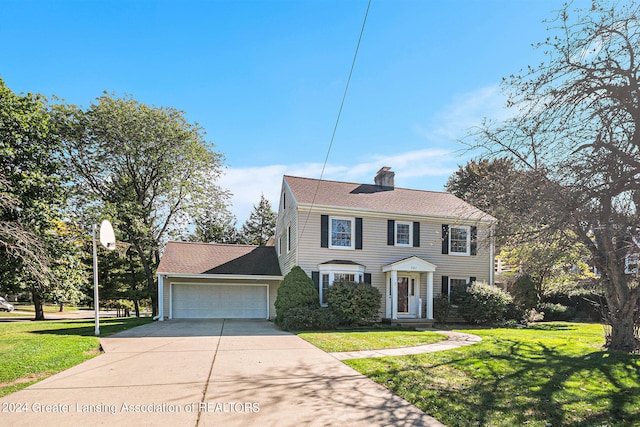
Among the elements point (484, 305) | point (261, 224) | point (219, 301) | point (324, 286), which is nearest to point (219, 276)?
point (219, 301)

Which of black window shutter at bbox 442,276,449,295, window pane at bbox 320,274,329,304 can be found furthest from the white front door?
window pane at bbox 320,274,329,304

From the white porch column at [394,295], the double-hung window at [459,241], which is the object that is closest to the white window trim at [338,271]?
the white porch column at [394,295]

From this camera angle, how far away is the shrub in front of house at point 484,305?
50.8 feet

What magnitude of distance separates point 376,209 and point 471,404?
40.1 feet

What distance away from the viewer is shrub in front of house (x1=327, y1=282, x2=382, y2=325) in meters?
13.9

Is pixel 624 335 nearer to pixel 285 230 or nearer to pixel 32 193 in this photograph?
pixel 285 230

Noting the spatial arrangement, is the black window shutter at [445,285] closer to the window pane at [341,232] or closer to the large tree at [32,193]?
the window pane at [341,232]

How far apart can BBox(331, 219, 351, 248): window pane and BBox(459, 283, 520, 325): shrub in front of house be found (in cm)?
556

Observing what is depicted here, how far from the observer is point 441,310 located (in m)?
16.2

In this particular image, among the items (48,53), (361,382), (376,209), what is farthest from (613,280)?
(48,53)

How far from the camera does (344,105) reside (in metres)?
9.24

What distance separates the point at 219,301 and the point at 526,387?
51.3ft

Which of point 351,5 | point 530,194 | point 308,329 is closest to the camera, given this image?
point 530,194

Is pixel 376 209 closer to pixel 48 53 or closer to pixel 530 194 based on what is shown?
pixel 530 194
